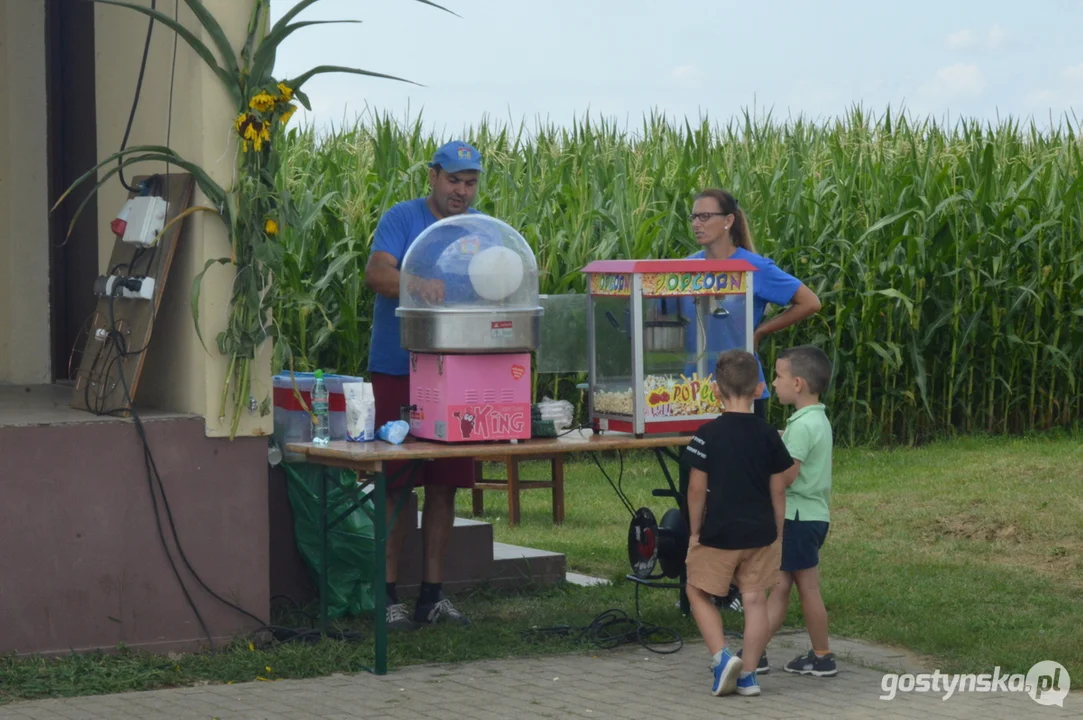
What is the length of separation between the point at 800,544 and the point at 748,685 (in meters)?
0.68

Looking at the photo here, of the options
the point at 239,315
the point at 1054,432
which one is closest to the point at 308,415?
the point at 239,315

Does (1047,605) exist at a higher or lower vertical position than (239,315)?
lower

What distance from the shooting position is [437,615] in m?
7.62

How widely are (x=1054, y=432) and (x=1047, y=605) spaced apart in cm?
721

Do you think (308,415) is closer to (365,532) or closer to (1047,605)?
(365,532)

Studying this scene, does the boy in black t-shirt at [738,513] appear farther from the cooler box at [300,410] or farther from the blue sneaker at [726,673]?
the cooler box at [300,410]

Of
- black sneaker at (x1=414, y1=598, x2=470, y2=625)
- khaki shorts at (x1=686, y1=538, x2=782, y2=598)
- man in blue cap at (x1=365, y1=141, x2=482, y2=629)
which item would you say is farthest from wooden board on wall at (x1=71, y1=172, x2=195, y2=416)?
khaki shorts at (x1=686, y1=538, x2=782, y2=598)

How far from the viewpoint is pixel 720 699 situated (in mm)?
6234

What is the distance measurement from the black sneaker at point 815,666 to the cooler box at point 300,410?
7.62 feet

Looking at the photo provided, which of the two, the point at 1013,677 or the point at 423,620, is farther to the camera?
the point at 423,620

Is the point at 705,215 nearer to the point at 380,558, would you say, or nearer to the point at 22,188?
the point at 380,558

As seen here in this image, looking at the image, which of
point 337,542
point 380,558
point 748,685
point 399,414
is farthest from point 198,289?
point 748,685

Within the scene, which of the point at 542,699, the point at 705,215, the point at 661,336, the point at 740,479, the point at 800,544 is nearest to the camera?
the point at 542,699

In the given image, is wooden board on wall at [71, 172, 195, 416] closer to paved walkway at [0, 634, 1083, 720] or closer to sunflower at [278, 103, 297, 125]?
sunflower at [278, 103, 297, 125]
